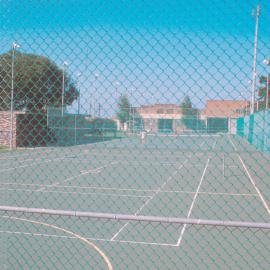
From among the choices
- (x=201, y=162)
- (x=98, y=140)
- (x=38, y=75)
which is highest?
(x=38, y=75)

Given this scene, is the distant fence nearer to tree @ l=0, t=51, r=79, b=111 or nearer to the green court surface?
the green court surface

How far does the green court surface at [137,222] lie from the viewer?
6.48 m

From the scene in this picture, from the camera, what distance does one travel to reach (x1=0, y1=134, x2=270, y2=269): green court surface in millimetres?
6484

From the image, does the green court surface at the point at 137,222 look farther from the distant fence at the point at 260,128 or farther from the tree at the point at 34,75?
the tree at the point at 34,75

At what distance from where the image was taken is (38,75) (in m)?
4.71

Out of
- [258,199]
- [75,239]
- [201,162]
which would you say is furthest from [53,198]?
[201,162]

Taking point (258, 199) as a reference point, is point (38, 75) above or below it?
above

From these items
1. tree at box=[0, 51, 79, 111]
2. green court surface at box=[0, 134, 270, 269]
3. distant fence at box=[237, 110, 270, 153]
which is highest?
tree at box=[0, 51, 79, 111]

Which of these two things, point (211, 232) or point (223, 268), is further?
point (211, 232)

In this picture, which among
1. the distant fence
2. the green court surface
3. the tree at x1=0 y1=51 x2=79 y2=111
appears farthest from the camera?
the distant fence

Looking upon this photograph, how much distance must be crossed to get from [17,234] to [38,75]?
4062 mm

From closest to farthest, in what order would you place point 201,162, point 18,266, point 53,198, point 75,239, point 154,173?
point 18,266 → point 75,239 → point 53,198 → point 154,173 → point 201,162

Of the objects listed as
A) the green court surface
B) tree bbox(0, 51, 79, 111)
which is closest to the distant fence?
the green court surface

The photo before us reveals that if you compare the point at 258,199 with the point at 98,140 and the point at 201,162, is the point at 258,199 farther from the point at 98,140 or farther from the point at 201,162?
the point at 201,162
